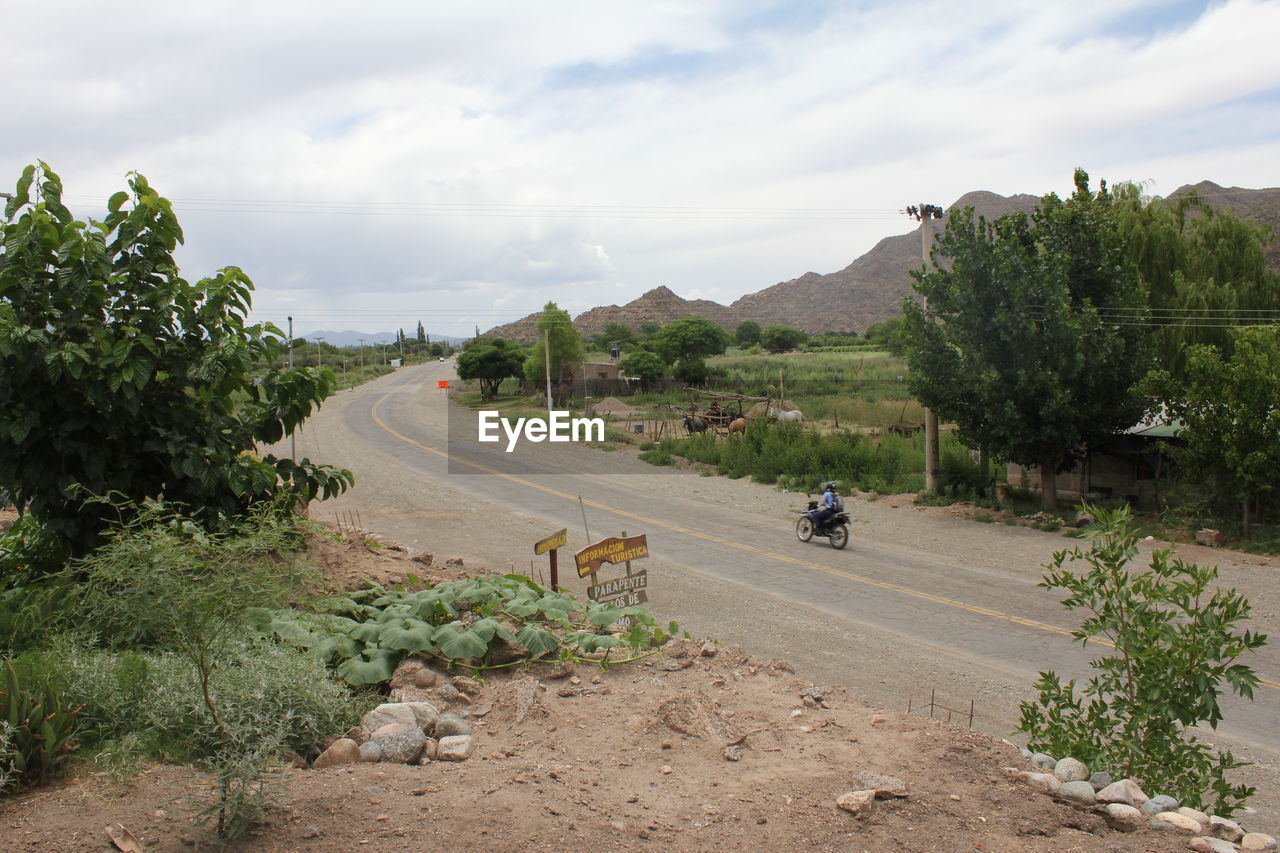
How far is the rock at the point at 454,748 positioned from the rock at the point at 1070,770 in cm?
367

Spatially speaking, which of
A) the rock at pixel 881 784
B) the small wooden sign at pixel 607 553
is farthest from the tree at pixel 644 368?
the rock at pixel 881 784

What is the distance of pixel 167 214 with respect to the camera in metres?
8.31

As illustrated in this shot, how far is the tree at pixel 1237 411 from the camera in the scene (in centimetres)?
1603

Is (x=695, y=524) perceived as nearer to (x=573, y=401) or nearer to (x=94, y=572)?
(x=94, y=572)

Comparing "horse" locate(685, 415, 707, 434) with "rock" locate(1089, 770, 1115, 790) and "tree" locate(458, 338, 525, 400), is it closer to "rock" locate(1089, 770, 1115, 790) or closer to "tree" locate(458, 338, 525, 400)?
"tree" locate(458, 338, 525, 400)

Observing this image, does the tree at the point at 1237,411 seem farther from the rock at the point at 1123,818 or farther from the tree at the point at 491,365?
the tree at the point at 491,365

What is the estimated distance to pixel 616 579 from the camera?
30.4ft

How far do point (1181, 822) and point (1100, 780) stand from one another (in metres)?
0.62

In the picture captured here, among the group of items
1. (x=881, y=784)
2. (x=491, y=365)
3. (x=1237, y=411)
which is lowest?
(x=881, y=784)

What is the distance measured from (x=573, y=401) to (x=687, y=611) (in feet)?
146

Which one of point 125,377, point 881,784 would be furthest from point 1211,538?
point 125,377

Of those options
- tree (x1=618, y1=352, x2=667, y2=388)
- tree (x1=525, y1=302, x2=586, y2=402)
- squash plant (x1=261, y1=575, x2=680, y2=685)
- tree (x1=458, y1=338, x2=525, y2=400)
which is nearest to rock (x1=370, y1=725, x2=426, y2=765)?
squash plant (x1=261, y1=575, x2=680, y2=685)

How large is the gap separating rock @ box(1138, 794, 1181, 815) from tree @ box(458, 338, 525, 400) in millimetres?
59211

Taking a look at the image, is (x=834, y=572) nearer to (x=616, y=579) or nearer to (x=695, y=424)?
(x=616, y=579)
